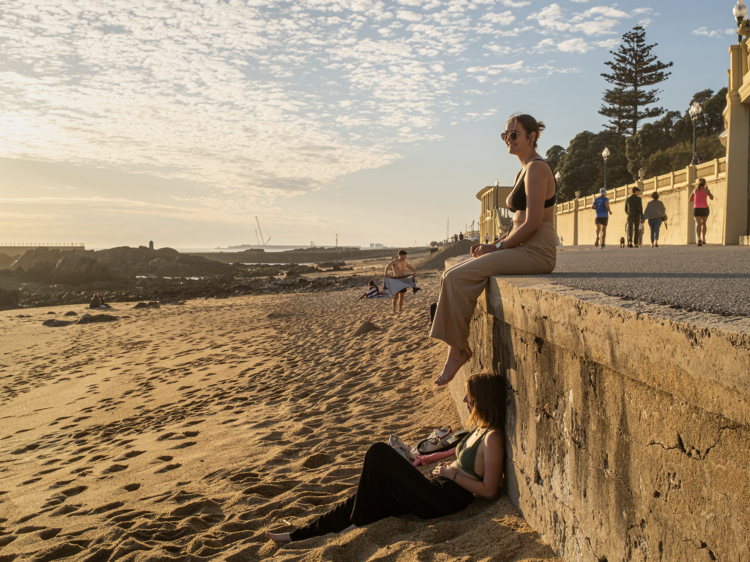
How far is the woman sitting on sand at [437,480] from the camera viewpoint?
10.6ft

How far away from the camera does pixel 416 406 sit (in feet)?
19.9

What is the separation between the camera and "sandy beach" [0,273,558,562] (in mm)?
3350

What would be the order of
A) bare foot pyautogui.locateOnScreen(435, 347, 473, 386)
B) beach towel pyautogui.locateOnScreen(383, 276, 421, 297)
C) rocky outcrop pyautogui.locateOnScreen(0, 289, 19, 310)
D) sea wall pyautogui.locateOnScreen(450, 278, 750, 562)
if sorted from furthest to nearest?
rocky outcrop pyautogui.locateOnScreen(0, 289, 19, 310)
beach towel pyautogui.locateOnScreen(383, 276, 421, 297)
bare foot pyautogui.locateOnScreen(435, 347, 473, 386)
sea wall pyautogui.locateOnScreen(450, 278, 750, 562)

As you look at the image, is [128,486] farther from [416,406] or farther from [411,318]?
[411,318]

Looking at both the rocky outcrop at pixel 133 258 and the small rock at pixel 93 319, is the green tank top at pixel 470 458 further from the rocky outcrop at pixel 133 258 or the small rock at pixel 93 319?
the rocky outcrop at pixel 133 258

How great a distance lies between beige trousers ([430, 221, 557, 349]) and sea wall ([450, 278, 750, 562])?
0.50m

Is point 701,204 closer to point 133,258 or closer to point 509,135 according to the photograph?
point 509,135

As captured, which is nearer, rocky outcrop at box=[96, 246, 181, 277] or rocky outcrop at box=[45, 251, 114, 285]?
rocky outcrop at box=[45, 251, 114, 285]

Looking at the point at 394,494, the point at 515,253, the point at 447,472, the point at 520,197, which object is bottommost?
the point at 394,494

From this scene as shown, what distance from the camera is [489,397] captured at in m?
3.20

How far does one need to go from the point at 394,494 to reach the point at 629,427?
1.84 meters

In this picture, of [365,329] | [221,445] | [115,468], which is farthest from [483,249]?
[365,329]

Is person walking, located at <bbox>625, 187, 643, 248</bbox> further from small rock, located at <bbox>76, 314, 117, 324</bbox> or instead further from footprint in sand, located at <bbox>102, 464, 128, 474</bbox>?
small rock, located at <bbox>76, 314, 117, 324</bbox>

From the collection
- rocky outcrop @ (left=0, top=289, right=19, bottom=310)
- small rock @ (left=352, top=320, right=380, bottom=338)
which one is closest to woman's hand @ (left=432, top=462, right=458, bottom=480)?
small rock @ (left=352, top=320, right=380, bottom=338)
